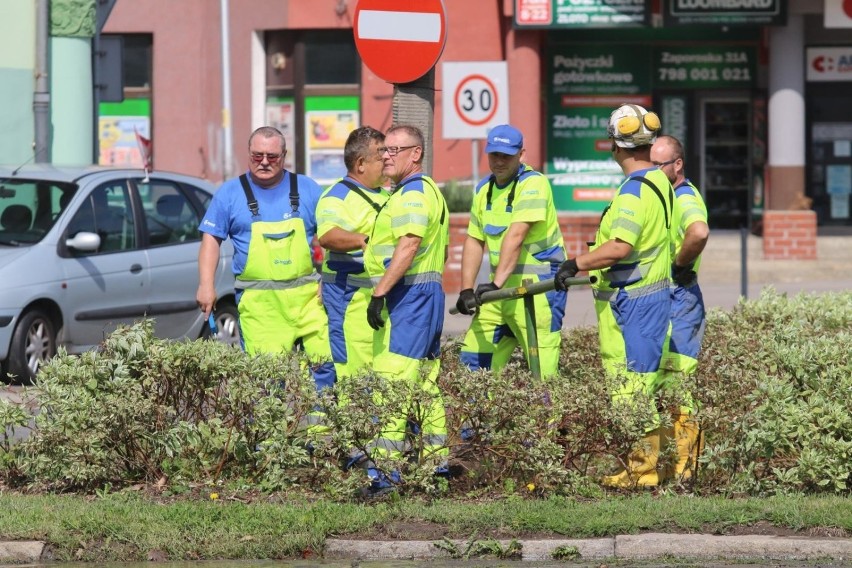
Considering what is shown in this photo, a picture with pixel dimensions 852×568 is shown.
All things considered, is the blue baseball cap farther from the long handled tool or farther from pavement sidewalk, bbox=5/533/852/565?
pavement sidewalk, bbox=5/533/852/565

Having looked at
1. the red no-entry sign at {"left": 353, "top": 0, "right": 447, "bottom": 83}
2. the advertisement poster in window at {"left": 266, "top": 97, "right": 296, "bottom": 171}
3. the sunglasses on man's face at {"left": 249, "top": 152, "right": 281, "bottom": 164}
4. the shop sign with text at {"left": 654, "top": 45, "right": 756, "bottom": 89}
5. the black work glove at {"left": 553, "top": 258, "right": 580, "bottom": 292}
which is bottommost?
the black work glove at {"left": 553, "top": 258, "right": 580, "bottom": 292}

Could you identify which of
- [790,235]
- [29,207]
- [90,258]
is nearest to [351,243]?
[90,258]

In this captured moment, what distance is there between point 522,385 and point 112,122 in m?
19.1

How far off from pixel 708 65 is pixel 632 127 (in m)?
17.6

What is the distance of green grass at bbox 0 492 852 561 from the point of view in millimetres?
6508

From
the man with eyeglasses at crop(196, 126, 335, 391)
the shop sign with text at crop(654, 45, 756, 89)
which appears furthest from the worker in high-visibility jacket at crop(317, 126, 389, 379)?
the shop sign with text at crop(654, 45, 756, 89)

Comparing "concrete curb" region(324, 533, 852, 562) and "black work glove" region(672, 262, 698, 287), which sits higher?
"black work glove" region(672, 262, 698, 287)

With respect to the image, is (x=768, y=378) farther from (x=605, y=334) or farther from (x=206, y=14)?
(x=206, y=14)

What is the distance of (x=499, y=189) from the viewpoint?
8.68 m

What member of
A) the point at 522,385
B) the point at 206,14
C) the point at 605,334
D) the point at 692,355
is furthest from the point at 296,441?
the point at 206,14

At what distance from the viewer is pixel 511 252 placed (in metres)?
8.40

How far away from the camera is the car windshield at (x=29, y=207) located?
12.2m

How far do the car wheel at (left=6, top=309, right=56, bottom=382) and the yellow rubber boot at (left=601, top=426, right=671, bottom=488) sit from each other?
5.43 metres

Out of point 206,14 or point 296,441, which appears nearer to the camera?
point 296,441
